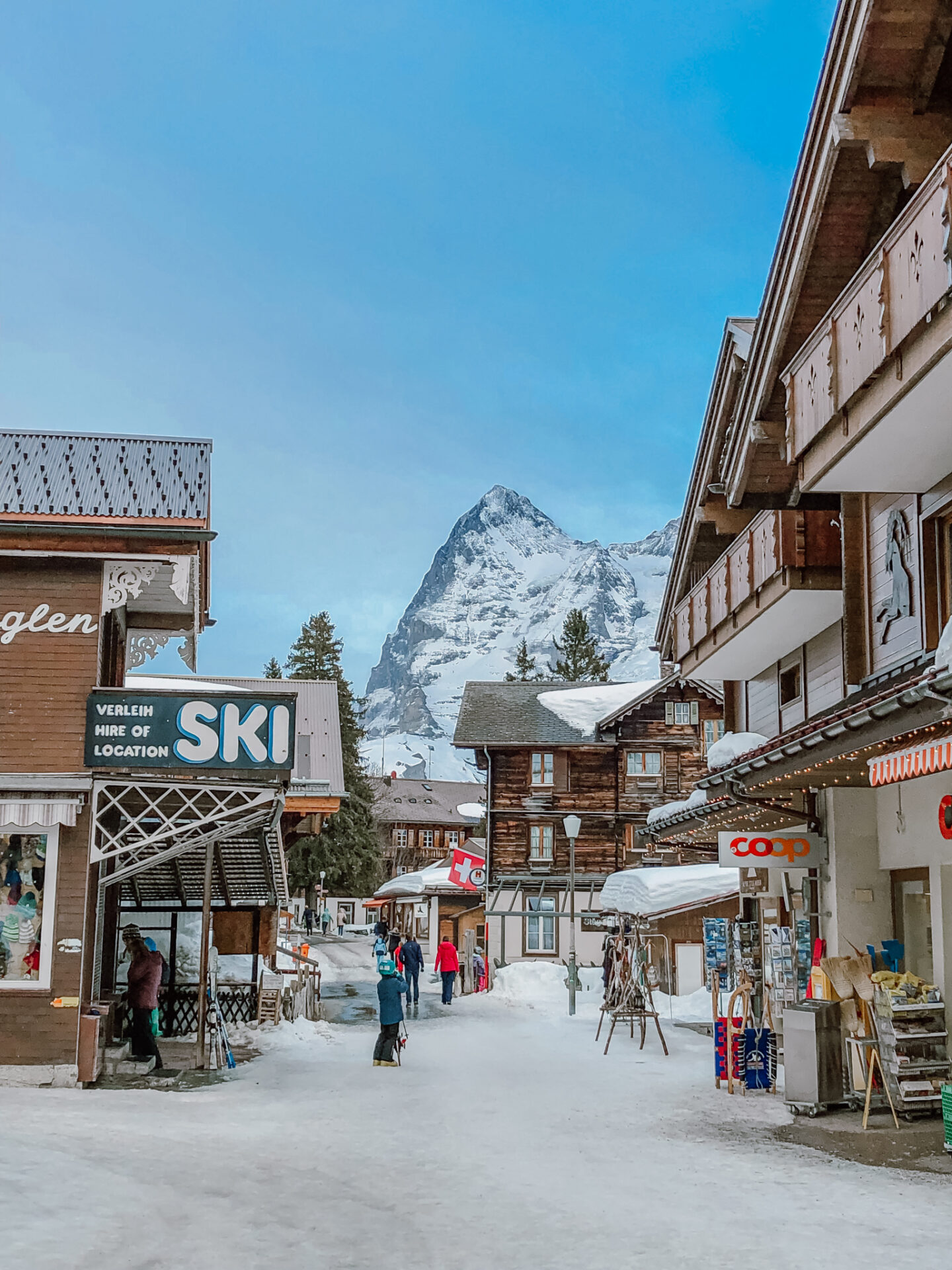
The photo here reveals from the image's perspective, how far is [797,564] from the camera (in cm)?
1487

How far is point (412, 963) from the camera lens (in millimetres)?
26578

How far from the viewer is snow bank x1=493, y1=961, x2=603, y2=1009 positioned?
3025 cm

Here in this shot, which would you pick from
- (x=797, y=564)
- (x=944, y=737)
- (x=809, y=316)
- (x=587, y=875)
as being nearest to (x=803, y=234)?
(x=809, y=316)

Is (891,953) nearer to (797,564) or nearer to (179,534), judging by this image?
(797,564)

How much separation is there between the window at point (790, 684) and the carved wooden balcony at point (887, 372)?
19.2ft

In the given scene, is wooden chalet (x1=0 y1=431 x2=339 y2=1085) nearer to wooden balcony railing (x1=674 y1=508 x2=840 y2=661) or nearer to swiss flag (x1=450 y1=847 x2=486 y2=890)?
wooden balcony railing (x1=674 y1=508 x2=840 y2=661)

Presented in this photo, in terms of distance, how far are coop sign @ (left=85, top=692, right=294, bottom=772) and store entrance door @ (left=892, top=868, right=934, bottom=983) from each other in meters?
7.22

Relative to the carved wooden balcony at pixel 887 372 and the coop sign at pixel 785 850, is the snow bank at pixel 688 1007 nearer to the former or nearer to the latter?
the coop sign at pixel 785 850

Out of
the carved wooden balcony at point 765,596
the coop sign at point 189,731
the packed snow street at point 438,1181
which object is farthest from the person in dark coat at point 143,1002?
the carved wooden balcony at point 765,596

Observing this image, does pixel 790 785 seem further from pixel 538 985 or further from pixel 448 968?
pixel 538 985

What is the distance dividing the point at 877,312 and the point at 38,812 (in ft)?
34.7

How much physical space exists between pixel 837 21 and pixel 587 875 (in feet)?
117

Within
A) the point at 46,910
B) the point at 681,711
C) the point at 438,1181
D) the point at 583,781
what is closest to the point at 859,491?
the point at 438,1181

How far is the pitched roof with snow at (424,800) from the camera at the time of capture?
9606cm
